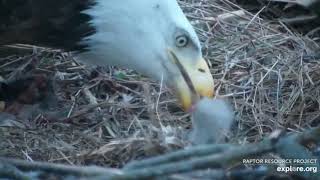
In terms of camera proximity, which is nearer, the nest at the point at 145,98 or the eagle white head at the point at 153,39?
the eagle white head at the point at 153,39

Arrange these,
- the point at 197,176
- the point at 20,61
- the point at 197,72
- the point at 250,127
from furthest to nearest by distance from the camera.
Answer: the point at 20,61, the point at 250,127, the point at 197,72, the point at 197,176

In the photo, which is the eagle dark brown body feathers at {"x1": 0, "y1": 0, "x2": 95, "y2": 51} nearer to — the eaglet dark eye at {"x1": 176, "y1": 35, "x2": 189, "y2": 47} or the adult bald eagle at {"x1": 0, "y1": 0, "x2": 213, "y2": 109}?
the adult bald eagle at {"x1": 0, "y1": 0, "x2": 213, "y2": 109}

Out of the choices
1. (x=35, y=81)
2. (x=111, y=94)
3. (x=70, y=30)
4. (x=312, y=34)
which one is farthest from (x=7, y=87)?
A: (x=312, y=34)

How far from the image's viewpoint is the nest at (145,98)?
268 cm

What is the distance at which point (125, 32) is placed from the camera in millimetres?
2576

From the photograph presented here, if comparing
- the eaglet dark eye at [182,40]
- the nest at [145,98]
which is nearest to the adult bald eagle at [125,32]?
the eaglet dark eye at [182,40]

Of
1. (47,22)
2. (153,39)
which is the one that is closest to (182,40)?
(153,39)

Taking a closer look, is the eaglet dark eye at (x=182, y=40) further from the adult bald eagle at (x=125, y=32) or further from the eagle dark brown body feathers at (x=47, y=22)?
the eagle dark brown body feathers at (x=47, y=22)

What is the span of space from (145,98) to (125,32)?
45cm

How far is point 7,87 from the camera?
3.19 metres

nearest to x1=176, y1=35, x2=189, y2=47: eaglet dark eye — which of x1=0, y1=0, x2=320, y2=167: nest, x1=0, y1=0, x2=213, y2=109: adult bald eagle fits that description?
x1=0, y1=0, x2=213, y2=109: adult bald eagle

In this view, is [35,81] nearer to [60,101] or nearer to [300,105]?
[60,101]

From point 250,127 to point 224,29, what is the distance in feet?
3.09

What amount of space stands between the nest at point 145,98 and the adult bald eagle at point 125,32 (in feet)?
0.38
